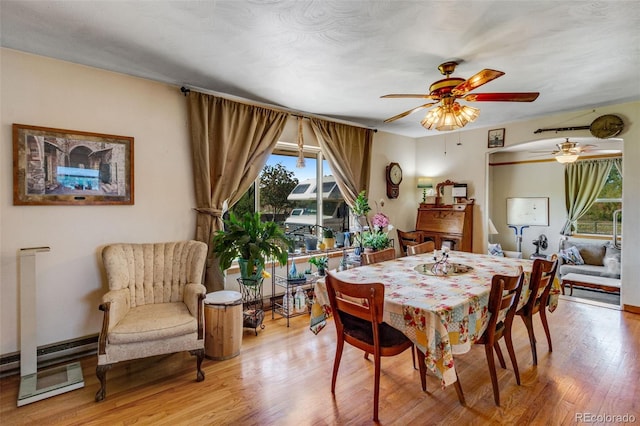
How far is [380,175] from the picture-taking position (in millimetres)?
5305

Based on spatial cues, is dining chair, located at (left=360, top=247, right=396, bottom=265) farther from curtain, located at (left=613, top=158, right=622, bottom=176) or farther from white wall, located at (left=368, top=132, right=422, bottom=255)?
curtain, located at (left=613, top=158, right=622, bottom=176)

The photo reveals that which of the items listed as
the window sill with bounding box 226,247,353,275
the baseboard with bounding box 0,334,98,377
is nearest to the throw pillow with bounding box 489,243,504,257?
the window sill with bounding box 226,247,353,275

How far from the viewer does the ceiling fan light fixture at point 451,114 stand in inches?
101

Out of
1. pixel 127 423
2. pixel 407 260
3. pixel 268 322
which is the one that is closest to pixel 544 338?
pixel 407 260

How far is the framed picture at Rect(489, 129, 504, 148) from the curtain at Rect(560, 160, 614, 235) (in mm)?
2648

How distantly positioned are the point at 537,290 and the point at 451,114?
152 centimetres

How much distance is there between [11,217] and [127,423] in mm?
1833

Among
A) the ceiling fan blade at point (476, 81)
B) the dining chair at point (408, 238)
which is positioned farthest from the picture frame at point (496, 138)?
the ceiling fan blade at point (476, 81)

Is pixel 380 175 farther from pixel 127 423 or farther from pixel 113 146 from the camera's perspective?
pixel 127 423

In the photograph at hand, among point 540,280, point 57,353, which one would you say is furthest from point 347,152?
point 57,353

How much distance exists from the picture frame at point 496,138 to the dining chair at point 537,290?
2733 mm

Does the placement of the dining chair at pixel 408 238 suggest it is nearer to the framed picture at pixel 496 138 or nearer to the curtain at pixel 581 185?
the framed picture at pixel 496 138

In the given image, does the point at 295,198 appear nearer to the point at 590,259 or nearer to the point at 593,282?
the point at 593,282

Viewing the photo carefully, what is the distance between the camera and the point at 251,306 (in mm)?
3773
